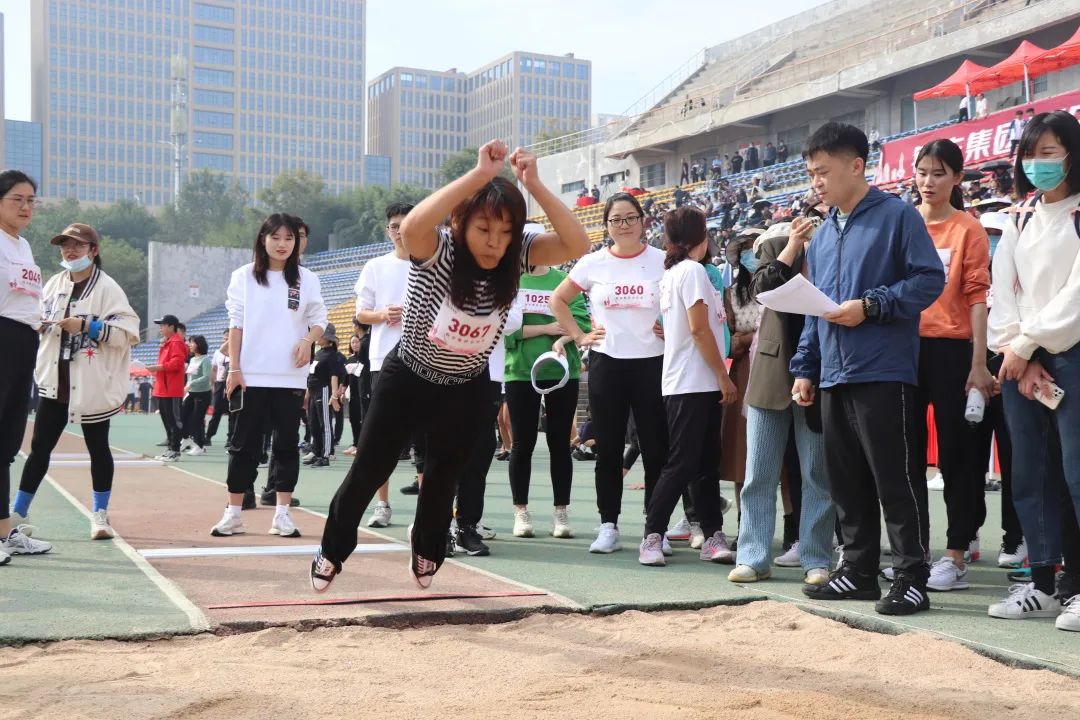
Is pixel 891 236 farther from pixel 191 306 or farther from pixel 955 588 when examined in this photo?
pixel 191 306

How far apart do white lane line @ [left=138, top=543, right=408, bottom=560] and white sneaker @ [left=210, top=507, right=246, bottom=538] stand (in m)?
0.48

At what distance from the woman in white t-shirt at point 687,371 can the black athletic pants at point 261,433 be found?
2256 mm

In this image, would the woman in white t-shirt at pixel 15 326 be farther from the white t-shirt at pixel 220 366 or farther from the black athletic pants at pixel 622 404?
the white t-shirt at pixel 220 366

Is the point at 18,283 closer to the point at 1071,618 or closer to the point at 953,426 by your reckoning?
the point at 953,426

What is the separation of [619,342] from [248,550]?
237 cm

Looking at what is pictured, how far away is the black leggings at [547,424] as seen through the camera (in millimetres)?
6512

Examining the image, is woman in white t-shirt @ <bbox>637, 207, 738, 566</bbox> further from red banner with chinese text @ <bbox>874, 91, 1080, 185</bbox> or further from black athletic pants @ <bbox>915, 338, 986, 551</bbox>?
red banner with chinese text @ <bbox>874, 91, 1080, 185</bbox>

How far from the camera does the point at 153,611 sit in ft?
14.5

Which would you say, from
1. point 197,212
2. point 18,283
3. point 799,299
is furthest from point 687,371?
point 197,212

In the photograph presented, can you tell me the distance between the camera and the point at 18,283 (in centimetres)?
562

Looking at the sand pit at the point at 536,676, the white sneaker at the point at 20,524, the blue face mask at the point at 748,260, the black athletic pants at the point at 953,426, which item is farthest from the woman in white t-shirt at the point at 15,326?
the black athletic pants at the point at 953,426

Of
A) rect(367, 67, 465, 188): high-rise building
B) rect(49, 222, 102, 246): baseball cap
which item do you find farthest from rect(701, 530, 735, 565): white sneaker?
rect(367, 67, 465, 188): high-rise building

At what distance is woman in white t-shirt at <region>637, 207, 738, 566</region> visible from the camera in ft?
18.8

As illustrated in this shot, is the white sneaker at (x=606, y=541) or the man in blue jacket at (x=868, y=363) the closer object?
the man in blue jacket at (x=868, y=363)
